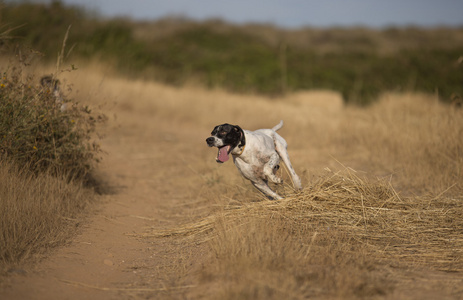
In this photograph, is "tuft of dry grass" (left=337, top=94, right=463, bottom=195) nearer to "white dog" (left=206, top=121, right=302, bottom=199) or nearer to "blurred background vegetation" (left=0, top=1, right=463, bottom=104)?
"white dog" (left=206, top=121, right=302, bottom=199)

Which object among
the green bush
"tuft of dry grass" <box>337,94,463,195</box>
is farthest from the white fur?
the green bush

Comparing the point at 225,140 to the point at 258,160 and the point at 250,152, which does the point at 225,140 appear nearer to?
the point at 250,152

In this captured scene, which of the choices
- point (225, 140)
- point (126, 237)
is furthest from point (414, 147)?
point (126, 237)

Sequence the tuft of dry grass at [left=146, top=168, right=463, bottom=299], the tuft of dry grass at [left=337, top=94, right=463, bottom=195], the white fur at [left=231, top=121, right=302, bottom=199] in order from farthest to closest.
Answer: the tuft of dry grass at [left=337, top=94, right=463, bottom=195], the white fur at [left=231, top=121, right=302, bottom=199], the tuft of dry grass at [left=146, top=168, right=463, bottom=299]

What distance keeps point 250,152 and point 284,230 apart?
100 centimetres

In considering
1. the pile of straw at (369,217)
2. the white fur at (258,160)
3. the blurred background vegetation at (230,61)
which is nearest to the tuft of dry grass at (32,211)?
Result: the pile of straw at (369,217)

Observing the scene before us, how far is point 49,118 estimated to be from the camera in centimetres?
602

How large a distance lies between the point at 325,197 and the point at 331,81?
59.0 ft

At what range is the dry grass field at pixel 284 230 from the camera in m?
3.70

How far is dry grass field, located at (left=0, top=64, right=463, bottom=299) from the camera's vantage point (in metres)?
3.70

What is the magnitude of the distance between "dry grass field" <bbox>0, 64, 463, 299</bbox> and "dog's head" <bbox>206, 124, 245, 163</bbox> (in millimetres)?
684

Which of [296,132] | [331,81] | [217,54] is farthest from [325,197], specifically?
[217,54]

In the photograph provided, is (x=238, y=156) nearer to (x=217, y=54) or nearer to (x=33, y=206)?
(x=33, y=206)

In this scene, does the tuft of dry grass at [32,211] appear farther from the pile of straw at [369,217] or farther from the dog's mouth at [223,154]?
the dog's mouth at [223,154]
